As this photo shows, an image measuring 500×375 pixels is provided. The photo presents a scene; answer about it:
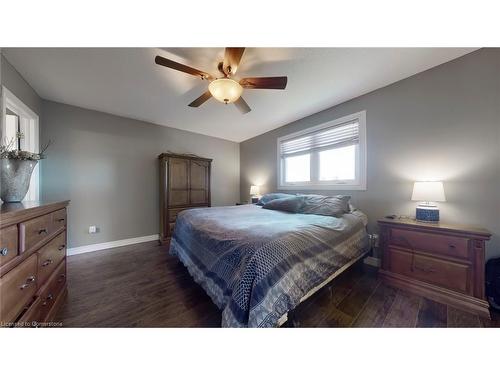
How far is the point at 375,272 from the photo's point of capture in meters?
1.98

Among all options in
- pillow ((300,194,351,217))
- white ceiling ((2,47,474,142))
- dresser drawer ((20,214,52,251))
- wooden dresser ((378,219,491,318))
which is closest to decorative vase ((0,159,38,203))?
dresser drawer ((20,214,52,251))

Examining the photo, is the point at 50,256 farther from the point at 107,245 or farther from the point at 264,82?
the point at 264,82

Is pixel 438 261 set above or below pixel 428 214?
below

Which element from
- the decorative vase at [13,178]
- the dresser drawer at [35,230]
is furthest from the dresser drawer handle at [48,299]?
the decorative vase at [13,178]

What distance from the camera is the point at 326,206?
202 cm

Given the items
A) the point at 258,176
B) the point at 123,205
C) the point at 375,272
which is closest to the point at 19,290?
the point at 123,205

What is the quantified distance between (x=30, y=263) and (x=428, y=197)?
124 inches

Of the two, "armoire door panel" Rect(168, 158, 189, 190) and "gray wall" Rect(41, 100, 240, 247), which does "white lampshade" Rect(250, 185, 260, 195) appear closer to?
"armoire door panel" Rect(168, 158, 189, 190)

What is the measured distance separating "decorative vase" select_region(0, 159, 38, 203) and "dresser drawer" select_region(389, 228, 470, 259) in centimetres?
323

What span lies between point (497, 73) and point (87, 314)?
13.4ft

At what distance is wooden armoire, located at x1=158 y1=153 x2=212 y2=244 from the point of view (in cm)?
304

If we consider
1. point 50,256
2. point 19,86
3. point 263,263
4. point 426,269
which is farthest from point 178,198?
point 426,269

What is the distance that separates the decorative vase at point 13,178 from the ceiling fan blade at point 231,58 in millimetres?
1672
